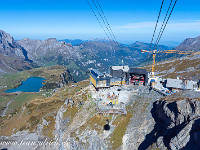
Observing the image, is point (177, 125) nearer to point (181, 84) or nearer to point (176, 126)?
point (176, 126)

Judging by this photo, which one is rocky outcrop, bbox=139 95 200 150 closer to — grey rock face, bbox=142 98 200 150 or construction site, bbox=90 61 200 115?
grey rock face, bbox=142 98 200 150

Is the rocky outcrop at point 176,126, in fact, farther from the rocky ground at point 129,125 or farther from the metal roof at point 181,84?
the metal roof at point 181,84

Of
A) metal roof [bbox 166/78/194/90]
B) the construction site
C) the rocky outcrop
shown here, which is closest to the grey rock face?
the rocky outcrop

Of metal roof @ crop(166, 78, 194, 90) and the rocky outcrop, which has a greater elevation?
metal roof @ crop(166, 78, 194, 90)

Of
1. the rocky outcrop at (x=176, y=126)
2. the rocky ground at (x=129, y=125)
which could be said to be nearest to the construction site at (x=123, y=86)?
the rocky ground at (x=129, y=125)

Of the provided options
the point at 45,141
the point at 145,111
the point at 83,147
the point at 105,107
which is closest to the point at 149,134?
the point at 145,111

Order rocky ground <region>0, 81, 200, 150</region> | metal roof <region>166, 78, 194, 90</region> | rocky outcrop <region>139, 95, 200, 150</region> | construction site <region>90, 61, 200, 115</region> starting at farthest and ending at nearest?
metal roof <region>166, 78, 194, 90</region> → construction site <region>90, 61, 200, 115</region> → rocky ground <region>0, 81, 200, 150</region> → rocky outcrop <region>139, 95, 200, 150</region>

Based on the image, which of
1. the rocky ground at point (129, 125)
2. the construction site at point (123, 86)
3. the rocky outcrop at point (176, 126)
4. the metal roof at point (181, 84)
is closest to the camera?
the rocky outcrop at point (176, 126)

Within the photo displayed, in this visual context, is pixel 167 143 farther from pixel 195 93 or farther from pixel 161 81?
pixel 161 81

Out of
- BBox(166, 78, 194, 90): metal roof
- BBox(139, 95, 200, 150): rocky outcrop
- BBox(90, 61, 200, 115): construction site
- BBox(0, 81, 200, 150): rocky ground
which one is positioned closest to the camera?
BBox(139, 95, 200, 150): rocky outcrop
